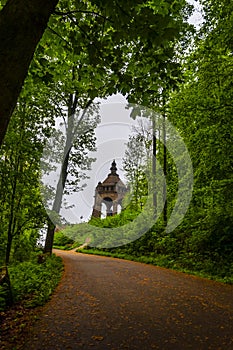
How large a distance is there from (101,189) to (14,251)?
135ft

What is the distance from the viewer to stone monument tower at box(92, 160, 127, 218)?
162ft

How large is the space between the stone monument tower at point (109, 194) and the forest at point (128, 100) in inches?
1170

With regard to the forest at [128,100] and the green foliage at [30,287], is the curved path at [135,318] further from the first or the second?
the forest at [128,100]

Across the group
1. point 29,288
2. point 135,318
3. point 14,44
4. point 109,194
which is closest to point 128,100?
point 14,44

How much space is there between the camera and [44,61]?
3701 millimetres

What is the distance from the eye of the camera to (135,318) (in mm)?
5316

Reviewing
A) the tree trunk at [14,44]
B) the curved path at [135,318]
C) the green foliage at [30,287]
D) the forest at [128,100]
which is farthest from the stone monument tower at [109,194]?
the tree trunk at [14,44]

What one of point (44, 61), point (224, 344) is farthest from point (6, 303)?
point (44, 61)

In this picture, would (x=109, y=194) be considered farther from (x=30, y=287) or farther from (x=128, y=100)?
(x=128, y=100)

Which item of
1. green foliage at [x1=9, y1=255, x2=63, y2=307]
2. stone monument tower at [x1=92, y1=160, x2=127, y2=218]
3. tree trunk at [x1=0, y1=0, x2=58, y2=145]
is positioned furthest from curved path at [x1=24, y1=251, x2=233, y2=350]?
stone monument tower at [x1=92, y1=160, x2=127, y2=218]

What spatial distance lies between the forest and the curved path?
111cm

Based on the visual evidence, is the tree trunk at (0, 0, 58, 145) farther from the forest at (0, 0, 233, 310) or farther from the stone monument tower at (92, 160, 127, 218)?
the stone monument tower at (92, 160, 127, 218)

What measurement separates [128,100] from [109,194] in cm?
4717

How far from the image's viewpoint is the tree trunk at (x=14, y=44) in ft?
6.55
